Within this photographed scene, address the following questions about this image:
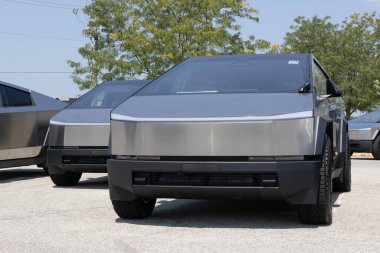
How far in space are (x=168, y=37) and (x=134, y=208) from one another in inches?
933

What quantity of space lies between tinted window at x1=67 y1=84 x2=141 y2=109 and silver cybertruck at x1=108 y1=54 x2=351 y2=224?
148 inches

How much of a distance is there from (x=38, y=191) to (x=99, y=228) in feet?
10.3

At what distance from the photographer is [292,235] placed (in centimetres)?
507

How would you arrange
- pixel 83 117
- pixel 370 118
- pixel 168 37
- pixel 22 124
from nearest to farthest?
1. pixel 83 117
2. pixel 22 124
3. pixel 370 118
4. pixel 168 37

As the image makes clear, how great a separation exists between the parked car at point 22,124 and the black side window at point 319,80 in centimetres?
483

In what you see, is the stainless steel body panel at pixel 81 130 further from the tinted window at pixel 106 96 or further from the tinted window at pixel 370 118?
the tinted window at pixel 370 118

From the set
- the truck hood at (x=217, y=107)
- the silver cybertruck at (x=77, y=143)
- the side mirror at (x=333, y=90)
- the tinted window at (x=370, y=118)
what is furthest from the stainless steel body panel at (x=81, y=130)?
the tinted window at (x=370, y=118)

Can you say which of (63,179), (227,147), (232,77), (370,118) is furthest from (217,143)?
(370,118)

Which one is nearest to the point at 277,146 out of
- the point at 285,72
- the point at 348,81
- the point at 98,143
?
the point at 285,72

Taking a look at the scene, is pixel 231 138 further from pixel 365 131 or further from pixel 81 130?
pixel 365 131

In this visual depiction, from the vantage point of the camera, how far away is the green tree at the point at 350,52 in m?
38.1

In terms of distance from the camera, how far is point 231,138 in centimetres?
512

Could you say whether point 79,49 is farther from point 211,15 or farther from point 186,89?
point 186,89

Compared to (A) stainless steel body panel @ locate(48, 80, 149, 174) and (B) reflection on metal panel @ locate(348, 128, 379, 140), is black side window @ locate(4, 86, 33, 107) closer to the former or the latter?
(A) stainless steel body panel @ locate(48, 80, 149, 174)
